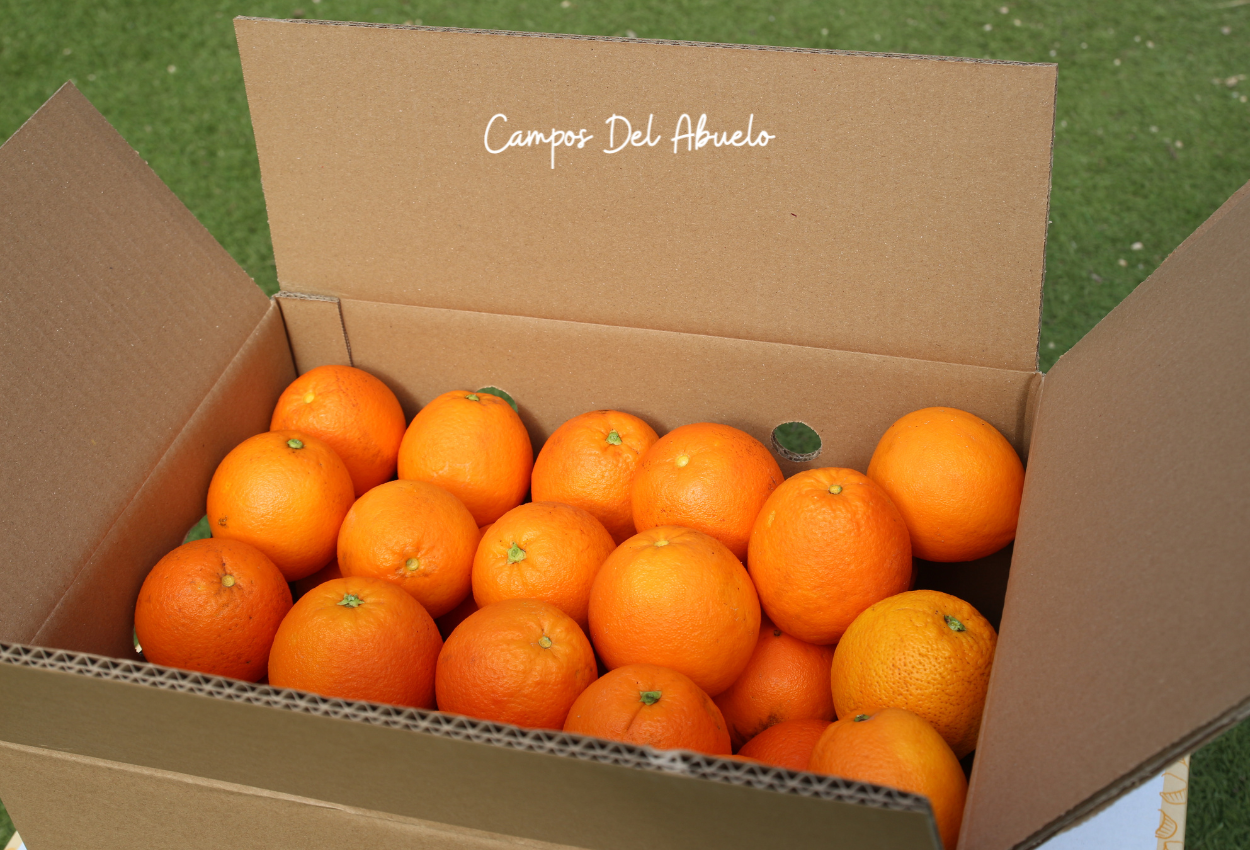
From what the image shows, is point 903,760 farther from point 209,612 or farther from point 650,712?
point 209,612

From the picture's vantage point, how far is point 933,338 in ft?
3.67

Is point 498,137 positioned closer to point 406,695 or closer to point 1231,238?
point 406,695

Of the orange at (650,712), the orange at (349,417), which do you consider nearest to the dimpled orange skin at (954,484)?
the orange at (650,712)

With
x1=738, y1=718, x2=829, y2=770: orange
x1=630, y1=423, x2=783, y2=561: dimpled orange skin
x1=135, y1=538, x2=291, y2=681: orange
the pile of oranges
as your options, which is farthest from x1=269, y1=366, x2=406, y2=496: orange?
x1=738, y1=718, x2=829, y2=770: orange

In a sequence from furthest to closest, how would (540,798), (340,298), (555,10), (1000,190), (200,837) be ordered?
1. (555,10)
2. (340,298)
3. (1000,190)
4. (200,837)
5. (540,798)

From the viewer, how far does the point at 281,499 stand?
3.60 feet

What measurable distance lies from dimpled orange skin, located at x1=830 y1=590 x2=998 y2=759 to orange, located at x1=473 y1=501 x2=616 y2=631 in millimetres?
324

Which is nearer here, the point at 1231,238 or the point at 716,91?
the point at 1231,238

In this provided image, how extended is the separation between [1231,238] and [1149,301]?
0.09 m

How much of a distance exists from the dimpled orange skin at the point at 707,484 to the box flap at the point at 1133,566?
0.32m

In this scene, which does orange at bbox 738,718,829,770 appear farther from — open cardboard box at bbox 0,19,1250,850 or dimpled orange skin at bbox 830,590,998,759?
open cardboard box at bbox 0,19,1250,850

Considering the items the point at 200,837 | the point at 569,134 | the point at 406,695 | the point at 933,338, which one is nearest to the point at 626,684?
the point at 406,695

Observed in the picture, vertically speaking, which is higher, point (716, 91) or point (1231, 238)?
point (716, 91)

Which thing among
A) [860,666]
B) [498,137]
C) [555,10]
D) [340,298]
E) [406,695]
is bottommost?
[406,695]
